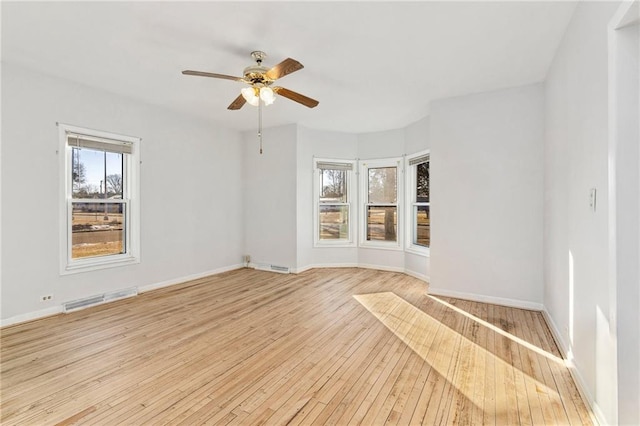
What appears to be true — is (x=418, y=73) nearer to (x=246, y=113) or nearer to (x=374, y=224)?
(x=246, y=113)

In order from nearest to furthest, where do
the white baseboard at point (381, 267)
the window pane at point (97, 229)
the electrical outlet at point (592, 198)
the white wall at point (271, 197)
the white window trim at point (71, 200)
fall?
the electrical outlet at point (592, 198), the white window trim at point (71, 200), the window pane at point (97, 229), the white wall at point (271, 197), the white baseboard at point (381, 267)

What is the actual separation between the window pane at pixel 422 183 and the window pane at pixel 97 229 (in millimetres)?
4728

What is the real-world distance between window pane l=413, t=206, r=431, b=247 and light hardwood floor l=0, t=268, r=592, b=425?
1.58 m

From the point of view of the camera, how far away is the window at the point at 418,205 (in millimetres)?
5359

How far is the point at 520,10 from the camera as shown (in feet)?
7.74

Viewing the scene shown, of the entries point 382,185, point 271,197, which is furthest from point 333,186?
point 271,197

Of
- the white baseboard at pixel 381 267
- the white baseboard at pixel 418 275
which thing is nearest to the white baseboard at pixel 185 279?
the white baseboard at pixel 381 267

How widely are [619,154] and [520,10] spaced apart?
1491mm

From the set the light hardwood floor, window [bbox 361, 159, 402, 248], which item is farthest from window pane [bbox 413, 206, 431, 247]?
the light hardwood floor

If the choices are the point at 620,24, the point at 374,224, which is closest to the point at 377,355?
the point at 620,24

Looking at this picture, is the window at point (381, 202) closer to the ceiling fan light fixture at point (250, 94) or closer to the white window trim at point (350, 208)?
the white window trim at point (350, 208)

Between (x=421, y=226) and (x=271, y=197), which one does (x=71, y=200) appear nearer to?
(x=271, y=197)

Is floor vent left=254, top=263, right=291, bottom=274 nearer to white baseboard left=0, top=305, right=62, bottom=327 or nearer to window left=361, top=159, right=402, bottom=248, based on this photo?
window left=361, top=159, right=402, bottom=248

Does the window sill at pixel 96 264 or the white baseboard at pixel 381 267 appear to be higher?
the window sill at pixel 96 264
